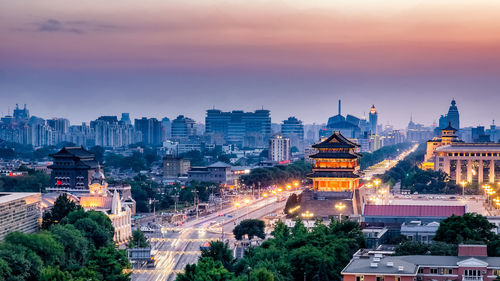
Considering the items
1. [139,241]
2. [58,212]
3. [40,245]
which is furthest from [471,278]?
[58,212]

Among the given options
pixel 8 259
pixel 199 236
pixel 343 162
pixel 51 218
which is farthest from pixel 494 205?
pixel 8 259

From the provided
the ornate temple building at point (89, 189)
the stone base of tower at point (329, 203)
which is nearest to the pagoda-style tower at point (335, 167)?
the stone base of tower at point (329, 203)

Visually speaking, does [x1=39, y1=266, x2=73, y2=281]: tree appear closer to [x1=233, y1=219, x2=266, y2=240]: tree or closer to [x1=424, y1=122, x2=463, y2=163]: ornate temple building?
[x1=233, y1=219, x2=266, y2=240]: tree

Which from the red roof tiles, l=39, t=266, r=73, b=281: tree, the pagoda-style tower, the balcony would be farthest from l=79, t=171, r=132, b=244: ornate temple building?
the balcony

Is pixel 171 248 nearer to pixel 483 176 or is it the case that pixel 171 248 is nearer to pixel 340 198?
pixel 340 198

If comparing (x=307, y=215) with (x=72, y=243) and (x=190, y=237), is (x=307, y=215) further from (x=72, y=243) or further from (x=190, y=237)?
(x=72, y=243)

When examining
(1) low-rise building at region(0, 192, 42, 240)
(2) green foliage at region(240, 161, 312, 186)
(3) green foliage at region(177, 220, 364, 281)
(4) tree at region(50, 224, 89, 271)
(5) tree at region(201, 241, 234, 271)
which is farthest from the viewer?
(2) green foliage at region(240, 161, 312, 186)
